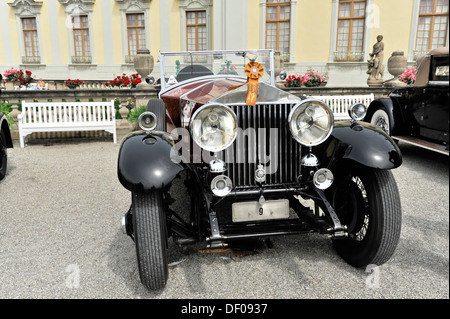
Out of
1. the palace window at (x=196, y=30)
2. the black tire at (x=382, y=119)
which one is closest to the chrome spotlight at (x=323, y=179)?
the black tire at (x=382, y=119)

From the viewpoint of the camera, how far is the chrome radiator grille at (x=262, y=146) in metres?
2.46

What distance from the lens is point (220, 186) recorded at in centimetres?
232

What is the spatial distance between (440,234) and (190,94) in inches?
100

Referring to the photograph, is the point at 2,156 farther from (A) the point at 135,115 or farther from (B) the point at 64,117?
(A) the point at 135,115

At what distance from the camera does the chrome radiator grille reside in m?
2.46

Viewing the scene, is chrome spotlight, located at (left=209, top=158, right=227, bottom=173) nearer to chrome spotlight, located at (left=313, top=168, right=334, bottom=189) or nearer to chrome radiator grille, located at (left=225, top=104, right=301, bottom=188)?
chrome radiator grille, located at (left=225, top=104, right=301, bottom=188)

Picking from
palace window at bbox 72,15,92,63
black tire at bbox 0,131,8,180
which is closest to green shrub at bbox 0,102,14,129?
black tire at bbox 0,131,8,180

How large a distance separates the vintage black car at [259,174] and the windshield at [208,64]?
4.73 ft

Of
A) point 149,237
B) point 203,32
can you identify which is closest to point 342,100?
point 149,237

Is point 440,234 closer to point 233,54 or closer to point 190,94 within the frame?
point 190,94

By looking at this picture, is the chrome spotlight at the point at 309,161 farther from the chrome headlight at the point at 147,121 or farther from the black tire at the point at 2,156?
the black tire at the point at 2,156

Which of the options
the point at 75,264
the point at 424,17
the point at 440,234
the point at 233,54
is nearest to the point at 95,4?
the point at 424,17
